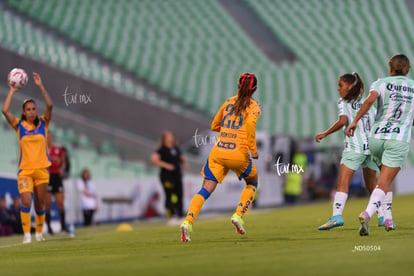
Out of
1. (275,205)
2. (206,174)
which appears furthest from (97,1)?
(206,174)

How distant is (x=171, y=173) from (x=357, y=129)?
401 inches

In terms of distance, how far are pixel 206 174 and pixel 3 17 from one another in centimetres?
2438

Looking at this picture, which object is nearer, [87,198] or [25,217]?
[25,217]

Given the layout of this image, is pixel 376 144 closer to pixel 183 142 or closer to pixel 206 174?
pixel 206 174

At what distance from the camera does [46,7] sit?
3784cm

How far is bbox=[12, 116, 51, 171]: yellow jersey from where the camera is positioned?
13.7 metres

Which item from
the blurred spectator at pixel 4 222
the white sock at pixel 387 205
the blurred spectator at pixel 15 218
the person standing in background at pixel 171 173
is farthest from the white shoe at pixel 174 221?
the white sock at pixel 387 205

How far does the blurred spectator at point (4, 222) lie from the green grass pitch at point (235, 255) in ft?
19.5

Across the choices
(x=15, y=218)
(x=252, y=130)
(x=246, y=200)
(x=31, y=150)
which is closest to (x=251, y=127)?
(x=252, y=130)

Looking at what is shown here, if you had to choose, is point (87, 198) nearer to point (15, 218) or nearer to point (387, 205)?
point (15, 218)

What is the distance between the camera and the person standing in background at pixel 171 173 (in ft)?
70.5

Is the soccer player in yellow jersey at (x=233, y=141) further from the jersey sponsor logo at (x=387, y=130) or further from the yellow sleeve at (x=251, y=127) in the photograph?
the jersey sponsor logo at (x=387, y=130)

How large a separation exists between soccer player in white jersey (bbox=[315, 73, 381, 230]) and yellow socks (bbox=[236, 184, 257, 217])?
104 cm

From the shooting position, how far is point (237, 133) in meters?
11.2
